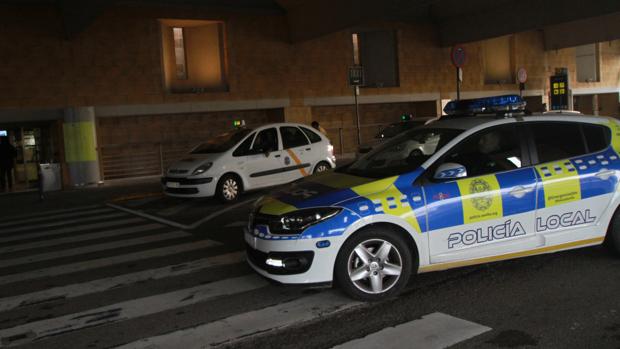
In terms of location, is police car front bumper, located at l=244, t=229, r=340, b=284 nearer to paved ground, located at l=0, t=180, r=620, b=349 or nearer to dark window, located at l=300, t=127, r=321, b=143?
paved ground, located at l=0, t=180, r=620, b=349

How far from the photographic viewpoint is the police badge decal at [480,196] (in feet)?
17.3

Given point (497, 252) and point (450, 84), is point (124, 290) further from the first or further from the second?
point (450, 84)

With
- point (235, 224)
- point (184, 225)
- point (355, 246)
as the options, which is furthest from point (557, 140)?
point (184, 225)

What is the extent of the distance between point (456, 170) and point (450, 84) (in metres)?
22.4

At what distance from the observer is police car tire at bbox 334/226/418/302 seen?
16.4 feet

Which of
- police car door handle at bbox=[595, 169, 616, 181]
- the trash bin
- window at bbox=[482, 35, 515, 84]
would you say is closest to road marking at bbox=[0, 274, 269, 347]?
police car door handle at bbox=[595, 169, 616, 181]

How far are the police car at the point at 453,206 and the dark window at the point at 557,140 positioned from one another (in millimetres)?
11

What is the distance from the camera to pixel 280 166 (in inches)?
490

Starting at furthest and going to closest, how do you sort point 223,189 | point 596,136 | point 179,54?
point 179,54, point 223,189, point 596,136

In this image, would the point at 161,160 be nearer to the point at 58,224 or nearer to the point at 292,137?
the point at 292,137

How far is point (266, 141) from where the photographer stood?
12359mm

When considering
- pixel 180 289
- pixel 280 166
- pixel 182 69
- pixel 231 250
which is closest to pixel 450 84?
pixel 182 69

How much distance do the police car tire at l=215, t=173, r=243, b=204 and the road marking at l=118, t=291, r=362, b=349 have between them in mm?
6539

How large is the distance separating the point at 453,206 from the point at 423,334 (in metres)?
1.31
